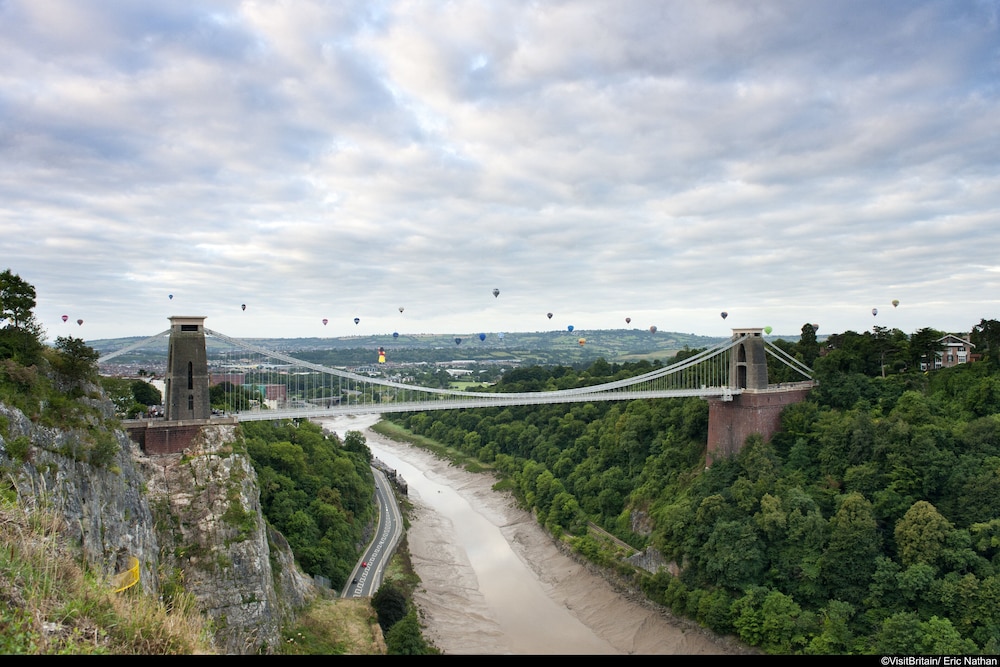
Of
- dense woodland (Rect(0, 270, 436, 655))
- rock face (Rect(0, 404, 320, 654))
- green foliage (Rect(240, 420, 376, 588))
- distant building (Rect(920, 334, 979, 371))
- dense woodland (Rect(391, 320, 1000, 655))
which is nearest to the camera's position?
dense woodland (Rect(0, 270, 436, 655))

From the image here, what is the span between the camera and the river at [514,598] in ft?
60.1

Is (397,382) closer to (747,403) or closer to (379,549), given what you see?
(379,549)

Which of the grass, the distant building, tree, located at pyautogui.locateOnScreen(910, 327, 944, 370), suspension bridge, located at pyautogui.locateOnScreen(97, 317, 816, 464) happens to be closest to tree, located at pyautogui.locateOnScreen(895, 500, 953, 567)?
suspension bridge, located at pyautogui.locateOnScreen(97, 317, 816, 464)

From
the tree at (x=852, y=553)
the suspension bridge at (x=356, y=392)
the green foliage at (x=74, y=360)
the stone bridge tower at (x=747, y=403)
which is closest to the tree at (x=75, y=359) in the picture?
the green foliage at (x=74, y=360)

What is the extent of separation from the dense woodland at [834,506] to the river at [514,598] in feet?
3.05

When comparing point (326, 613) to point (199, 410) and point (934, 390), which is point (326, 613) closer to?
point (199, 410)

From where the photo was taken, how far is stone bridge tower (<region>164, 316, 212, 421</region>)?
52.6ft

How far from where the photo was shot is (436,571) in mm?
23328

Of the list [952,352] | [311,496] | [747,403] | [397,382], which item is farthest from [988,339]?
[311,496]

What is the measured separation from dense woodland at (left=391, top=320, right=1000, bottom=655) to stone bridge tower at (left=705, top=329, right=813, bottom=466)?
578 millimetres

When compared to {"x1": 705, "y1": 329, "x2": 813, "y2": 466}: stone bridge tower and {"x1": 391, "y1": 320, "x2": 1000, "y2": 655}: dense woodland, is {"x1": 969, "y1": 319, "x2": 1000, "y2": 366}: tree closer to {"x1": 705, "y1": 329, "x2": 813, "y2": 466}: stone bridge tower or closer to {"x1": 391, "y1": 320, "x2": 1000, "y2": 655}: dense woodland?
{"x1": 391, "y1": 320, "x2": 1000, "y2": 655}: dense woodland

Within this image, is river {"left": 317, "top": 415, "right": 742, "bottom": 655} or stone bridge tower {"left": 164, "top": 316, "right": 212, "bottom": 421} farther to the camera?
river {"left": 317, "top": 415, "right": 742, "bottom": 655}

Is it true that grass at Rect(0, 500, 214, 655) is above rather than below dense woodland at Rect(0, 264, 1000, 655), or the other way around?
above

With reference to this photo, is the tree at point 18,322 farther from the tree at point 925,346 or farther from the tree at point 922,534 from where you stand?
the tree at point 925,346
